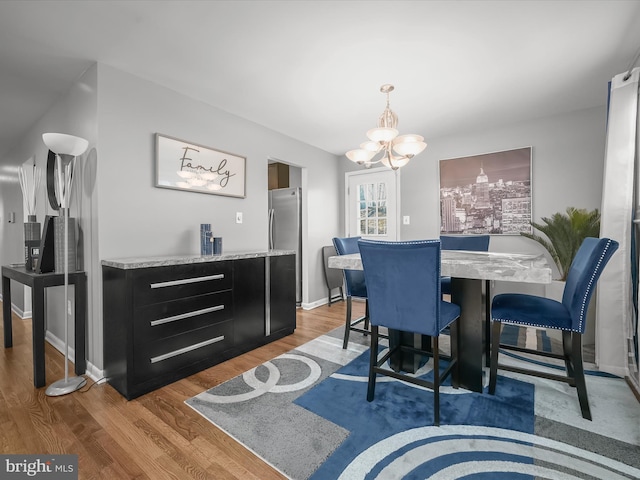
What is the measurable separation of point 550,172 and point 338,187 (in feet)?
9.17

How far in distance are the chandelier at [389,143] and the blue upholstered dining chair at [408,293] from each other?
37.3 inches

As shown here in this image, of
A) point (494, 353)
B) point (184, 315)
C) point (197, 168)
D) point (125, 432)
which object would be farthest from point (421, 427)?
point (197, 168)

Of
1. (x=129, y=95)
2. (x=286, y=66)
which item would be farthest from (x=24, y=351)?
(x=286, y=66)

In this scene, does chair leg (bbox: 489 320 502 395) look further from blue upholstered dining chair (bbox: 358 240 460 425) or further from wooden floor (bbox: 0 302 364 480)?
wooden floor (bbox: 0 302 364 480)

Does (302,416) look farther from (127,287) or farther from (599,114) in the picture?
(599,114)

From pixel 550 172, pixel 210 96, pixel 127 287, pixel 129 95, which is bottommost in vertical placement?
pixel 127 287

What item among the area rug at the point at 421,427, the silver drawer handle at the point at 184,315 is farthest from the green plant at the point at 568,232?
the silver drawer handle at the point at 184,315

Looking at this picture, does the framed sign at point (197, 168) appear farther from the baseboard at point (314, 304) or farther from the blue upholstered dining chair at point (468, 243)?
the blue upholstered dining chair at point (468, 243)

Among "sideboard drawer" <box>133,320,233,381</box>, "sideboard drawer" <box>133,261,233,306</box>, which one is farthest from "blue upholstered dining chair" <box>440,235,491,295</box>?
"sideboard drawer" <box>133,320,233,381</box>

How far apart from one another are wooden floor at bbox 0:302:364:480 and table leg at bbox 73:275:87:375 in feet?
0.47

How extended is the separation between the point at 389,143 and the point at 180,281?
196 centimetres

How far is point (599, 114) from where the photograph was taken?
313cm

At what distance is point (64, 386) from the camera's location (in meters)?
2.08

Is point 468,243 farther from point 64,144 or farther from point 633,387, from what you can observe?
point 64,144
